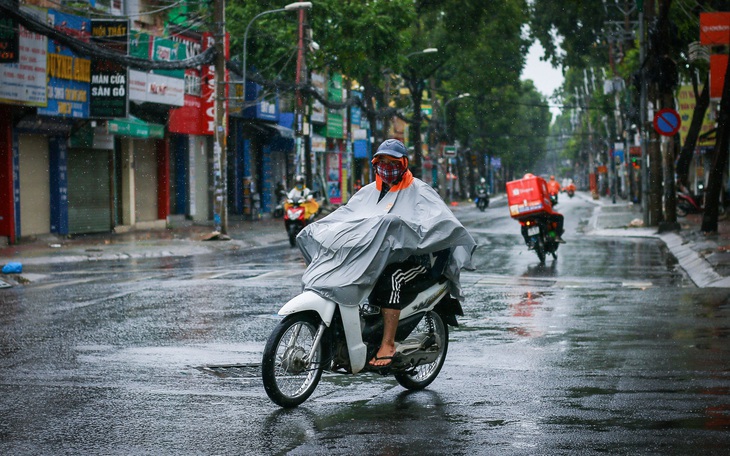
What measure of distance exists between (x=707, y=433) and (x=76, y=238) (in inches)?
1049

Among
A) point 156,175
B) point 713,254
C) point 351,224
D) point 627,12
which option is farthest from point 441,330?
point 627,12

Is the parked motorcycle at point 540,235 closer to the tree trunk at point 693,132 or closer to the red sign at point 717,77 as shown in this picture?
the red sign at point 717,77

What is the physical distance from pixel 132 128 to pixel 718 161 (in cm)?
1765

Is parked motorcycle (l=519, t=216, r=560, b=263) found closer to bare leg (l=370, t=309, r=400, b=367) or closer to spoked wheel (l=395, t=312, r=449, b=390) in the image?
spoked wheel (l=395, t=312, r=449, b=390)

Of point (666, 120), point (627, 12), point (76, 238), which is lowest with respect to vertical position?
point (76, 238)

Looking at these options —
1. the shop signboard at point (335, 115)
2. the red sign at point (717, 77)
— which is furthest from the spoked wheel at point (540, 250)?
the shop signboard at point (335, 115)

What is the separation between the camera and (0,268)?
63.1 feet

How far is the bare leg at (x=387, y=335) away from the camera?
725 cm

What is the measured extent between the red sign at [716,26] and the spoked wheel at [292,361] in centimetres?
2129

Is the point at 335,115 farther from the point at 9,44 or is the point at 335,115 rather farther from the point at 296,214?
the point at 9,44

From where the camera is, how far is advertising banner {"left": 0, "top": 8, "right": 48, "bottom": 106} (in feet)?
84.2

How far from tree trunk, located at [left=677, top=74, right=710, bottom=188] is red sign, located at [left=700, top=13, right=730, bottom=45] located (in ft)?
38.1

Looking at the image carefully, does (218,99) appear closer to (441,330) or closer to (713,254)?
(713,254)

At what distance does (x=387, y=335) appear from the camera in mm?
7285
